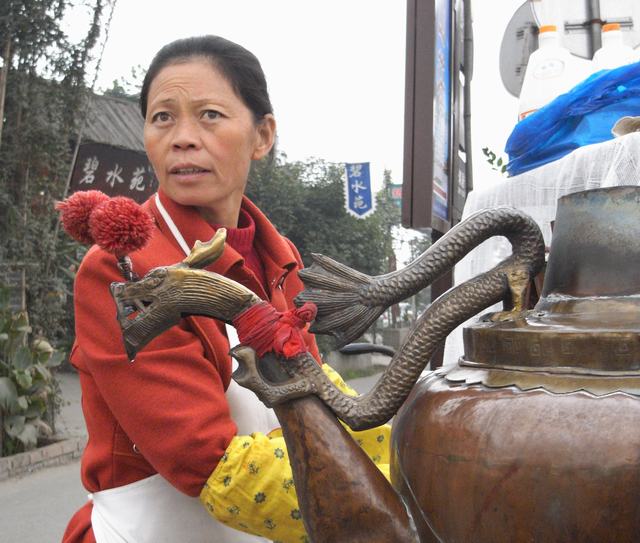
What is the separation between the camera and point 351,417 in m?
0.83

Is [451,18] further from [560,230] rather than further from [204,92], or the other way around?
[560,230]

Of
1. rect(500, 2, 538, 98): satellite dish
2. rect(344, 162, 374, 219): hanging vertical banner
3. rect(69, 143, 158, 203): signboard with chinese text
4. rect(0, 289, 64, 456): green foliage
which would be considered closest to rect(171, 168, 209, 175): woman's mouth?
rect(500, 2, 538, 98): satellite dish

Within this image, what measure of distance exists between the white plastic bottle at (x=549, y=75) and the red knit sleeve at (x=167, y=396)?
48.4 inches

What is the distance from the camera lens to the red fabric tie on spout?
812mm

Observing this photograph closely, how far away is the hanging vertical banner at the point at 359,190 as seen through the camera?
12281 mm

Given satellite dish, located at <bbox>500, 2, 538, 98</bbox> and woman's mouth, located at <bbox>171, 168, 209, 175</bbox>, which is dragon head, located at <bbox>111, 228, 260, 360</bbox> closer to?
woman's mouth, located at <bbox>171, 168, 209, 175</bbox>

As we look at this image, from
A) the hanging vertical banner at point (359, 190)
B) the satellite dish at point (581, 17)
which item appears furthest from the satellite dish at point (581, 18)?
the hanging vertical banner at point (359, 190)

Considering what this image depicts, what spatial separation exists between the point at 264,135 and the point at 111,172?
19.7 ft

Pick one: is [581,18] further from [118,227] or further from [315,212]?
[315,212]

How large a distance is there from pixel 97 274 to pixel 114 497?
383 millimetres

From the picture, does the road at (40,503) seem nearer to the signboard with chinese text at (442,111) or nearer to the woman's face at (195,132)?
the signboard with chinese text at (442,111)

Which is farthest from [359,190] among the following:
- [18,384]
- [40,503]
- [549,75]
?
[549,75]

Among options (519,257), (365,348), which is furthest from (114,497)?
(519,257)

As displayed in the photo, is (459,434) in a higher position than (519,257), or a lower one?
lower
